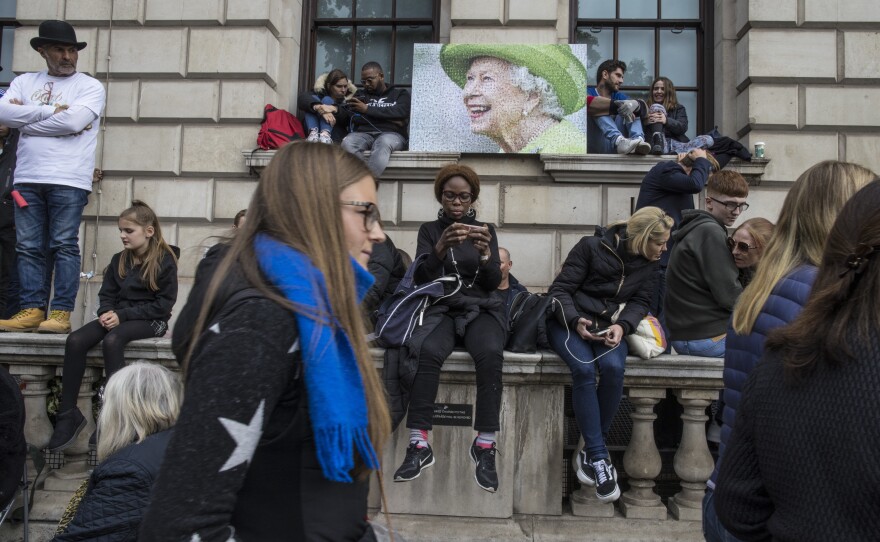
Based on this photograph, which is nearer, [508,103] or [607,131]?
[607,131]

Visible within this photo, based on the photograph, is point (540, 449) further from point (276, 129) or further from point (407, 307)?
point (276, 129)

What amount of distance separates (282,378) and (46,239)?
5.83m

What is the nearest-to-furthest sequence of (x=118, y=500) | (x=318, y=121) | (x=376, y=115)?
(x=118, y=500) → (x=376, y=115) → (x=318, y=121)

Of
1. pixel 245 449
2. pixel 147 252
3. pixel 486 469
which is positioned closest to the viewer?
pixel 245 449

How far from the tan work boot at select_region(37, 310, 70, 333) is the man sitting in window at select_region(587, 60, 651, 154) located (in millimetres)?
6014

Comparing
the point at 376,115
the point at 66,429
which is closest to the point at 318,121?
the point at 376,115

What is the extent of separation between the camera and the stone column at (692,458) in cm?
429

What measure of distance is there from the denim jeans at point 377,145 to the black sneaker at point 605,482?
4959 millimetres

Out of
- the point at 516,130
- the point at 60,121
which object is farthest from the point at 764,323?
the point at 516,130

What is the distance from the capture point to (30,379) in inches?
190

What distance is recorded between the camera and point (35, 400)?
4797 mm

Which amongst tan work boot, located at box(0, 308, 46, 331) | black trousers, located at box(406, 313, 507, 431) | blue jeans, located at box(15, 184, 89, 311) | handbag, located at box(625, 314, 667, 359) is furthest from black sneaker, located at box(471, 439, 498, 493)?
tan work boot, located at box(0, 308, 46, 331)

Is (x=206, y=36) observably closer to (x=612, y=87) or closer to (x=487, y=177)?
(x=487, y=177)

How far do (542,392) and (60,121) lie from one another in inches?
186
